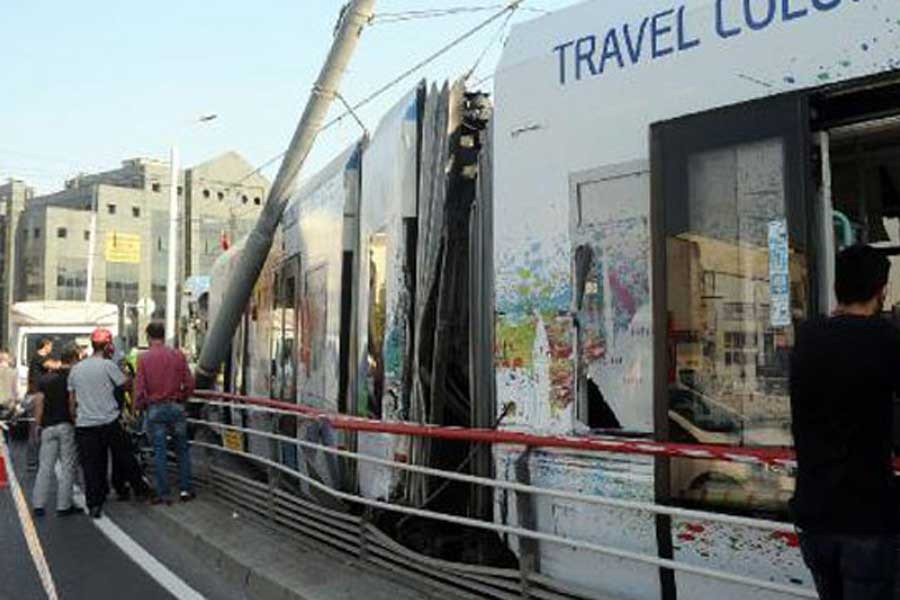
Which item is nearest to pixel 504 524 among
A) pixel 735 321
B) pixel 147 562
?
pixel 735 321

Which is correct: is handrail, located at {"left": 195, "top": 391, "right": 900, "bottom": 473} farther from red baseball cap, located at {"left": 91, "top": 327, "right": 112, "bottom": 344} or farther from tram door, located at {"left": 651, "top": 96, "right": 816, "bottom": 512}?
red baseball cap, located at {"left": 91, "top": 327, "right": 112, "bottom": 344}

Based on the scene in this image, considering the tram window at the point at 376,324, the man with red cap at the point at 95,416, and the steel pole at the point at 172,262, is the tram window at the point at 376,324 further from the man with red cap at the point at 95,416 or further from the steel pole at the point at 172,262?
the steel pole at the point at 172,262

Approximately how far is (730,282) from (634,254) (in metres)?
0.59

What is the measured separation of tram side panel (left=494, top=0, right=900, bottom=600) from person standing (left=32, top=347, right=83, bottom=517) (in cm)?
582

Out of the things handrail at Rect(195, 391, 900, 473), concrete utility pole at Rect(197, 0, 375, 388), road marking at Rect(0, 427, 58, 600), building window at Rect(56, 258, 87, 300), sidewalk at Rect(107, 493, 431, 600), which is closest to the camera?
handrail at Rect(195, 391, 900, 473)

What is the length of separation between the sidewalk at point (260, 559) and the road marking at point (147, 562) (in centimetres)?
11

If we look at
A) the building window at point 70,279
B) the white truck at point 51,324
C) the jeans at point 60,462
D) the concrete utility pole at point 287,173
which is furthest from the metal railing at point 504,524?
the building window at point 70,279

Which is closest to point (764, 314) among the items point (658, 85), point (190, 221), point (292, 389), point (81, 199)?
point (658, 85)

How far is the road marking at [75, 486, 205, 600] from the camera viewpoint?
6.70 metres

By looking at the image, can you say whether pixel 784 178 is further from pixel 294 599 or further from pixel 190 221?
pixel 190 221

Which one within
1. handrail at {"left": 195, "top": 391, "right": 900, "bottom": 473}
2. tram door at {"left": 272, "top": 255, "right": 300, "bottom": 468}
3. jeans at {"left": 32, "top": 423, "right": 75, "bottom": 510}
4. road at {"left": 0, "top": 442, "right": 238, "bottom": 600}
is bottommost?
road at {"left": 0, "top": 442, "right": 238, "bottom": 600}

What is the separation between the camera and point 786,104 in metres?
4.15

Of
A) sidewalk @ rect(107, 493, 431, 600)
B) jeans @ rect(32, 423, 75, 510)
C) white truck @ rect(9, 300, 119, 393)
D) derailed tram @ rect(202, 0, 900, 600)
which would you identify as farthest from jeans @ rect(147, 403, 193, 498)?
white truck @ rect(9, 300, 119, 393)

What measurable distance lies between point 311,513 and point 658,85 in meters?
3.96
